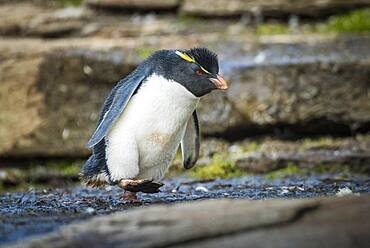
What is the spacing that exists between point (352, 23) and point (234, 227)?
207 inches

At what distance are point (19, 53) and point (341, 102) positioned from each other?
8.80 feet

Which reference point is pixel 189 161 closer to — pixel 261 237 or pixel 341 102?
pixel 341 102

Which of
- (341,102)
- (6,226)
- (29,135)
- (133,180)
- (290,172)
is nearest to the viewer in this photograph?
(6,226)

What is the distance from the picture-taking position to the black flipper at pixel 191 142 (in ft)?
17.3

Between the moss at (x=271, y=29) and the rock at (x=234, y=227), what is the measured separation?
491cm

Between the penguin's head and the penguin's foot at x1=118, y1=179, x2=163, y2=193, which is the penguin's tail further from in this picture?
the penguin's head

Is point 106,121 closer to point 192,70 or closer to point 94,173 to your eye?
point 94,173

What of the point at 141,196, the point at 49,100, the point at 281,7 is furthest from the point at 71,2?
the point at 141,196

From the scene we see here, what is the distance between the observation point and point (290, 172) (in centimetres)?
649

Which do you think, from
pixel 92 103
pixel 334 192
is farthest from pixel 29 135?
pixel 334 192

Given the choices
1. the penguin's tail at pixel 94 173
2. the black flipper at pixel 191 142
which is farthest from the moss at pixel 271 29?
the penguin's tail at pixel 94 173

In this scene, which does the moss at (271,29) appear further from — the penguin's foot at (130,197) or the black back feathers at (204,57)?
the penguin's foot at (130,197)

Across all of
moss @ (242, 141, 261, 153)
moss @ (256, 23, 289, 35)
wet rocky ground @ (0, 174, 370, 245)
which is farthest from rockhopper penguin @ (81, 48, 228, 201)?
moss @ (256, 23, 289, 35)

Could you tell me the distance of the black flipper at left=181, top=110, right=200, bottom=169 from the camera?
17.3 feet
